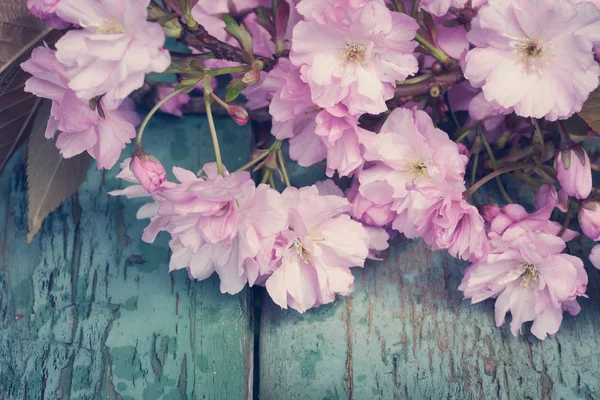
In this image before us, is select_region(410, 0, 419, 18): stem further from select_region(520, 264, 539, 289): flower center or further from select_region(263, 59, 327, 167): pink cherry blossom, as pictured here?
select_region(520, 264, 539, 289): flower center

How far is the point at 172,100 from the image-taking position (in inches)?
37.1

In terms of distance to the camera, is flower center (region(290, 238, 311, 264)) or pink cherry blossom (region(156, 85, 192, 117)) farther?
pink cherry blossom (region(156, 85, 192, 117))

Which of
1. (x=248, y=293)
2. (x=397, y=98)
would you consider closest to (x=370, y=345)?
(x=248, y=293)

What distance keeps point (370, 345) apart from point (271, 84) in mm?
337

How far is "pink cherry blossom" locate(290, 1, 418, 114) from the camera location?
68 centimetres

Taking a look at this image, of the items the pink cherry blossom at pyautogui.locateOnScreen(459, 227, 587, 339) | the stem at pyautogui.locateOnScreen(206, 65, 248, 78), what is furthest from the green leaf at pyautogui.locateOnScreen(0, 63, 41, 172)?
the pink cherry blossom at pyautogui.locateOnScreen(459, 227, 587, 339)

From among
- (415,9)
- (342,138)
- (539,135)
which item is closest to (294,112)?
(342,138)

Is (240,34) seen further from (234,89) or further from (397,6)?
(397,6)

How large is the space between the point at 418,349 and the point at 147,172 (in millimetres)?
387

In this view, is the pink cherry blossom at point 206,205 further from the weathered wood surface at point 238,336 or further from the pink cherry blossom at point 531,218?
the pink cherry blossom at point 531,218

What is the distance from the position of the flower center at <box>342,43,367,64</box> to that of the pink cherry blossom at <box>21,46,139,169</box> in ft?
0.78

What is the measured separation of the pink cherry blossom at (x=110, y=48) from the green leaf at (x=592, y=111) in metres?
0.43

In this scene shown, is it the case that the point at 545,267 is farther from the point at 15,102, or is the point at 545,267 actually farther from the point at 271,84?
the point at 15,102

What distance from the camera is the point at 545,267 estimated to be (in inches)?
29.0
